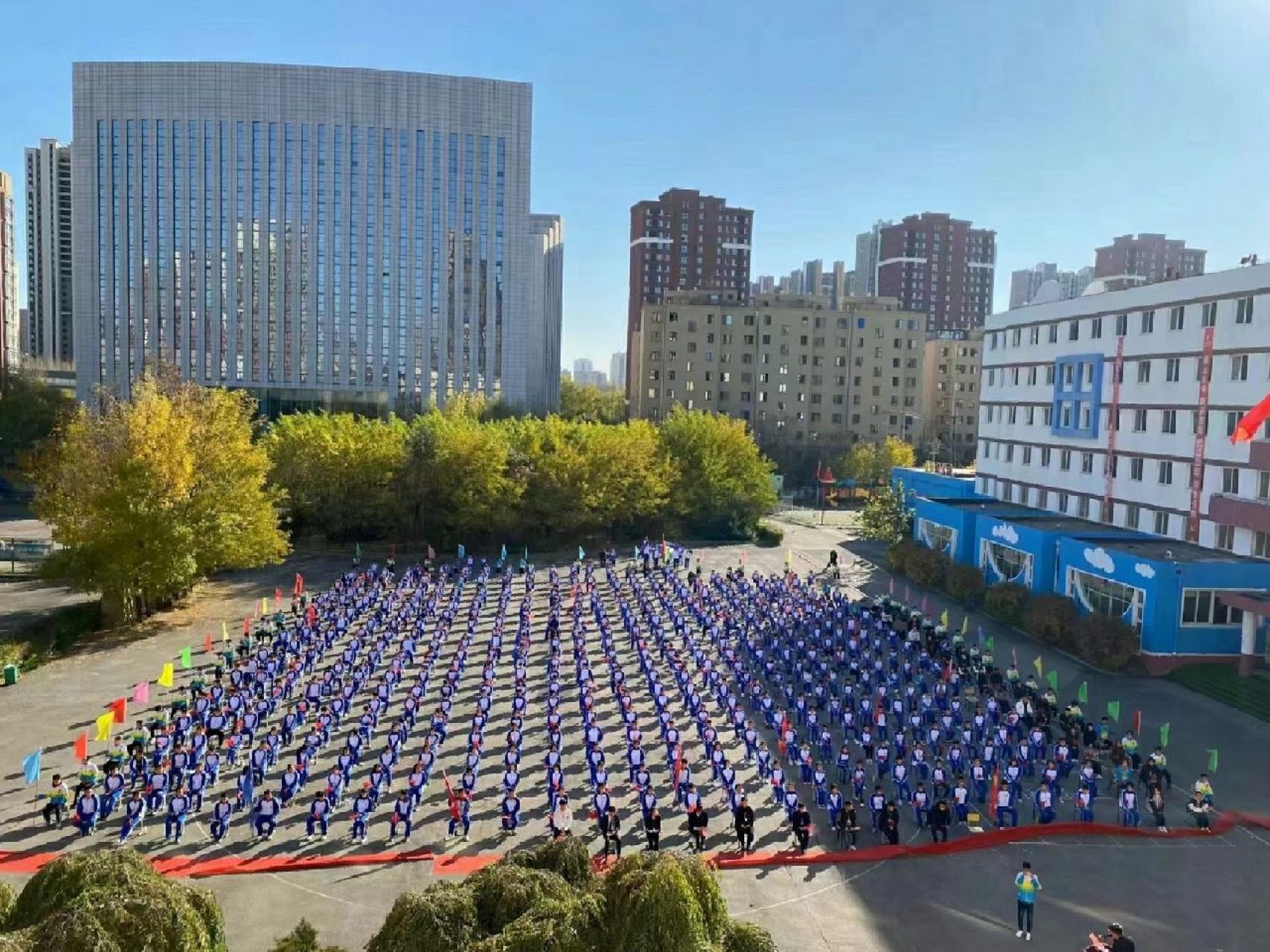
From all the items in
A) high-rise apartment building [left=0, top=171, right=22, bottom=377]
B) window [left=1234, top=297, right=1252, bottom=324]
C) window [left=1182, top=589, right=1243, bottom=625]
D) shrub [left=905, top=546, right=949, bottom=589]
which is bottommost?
shrub [left=905, top=546, right=949, bottom=589]

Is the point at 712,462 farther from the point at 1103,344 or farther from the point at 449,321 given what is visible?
the point at 449,321

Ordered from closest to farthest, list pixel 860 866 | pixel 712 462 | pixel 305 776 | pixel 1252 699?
pixel 860 866 → pixel 305 776 → pixel 1252 699 → pixel 712 462

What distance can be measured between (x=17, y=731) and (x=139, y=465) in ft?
29.1

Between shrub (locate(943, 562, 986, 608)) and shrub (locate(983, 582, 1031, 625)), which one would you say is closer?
shrub (locate(983, 582, 1031, 625))

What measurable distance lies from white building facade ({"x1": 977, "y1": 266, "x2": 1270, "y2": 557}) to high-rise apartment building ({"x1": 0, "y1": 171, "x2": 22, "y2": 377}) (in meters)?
69.9

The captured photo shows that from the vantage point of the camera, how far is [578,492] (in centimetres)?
3928

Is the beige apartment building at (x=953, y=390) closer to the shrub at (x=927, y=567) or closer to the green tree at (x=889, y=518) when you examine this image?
the green tree at (x=889, y=518)

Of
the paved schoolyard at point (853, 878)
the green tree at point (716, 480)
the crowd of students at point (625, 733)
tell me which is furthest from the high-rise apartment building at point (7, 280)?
the paved schoolyard at point (853, 878)

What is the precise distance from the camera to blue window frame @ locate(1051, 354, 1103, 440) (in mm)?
31766

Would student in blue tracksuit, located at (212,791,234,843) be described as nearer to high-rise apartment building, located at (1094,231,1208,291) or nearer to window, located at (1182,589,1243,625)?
window, located at (1182,589,1243,625)

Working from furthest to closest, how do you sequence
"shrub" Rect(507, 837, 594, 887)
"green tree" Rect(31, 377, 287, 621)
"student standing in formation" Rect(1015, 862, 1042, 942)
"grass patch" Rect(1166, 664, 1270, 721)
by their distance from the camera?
1. "green tree" Rect(31, 377, 287, 621)
2. "grass patch" Rect(1166, 664, 1270, 721)
3. "student standing in formation" Rect(1015, 862, 1042, 942)
4. "shrub" Rect(507, 837, 594, 887)

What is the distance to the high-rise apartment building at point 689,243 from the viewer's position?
9662 cm

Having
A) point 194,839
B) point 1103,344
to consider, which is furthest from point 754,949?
point 1103,344

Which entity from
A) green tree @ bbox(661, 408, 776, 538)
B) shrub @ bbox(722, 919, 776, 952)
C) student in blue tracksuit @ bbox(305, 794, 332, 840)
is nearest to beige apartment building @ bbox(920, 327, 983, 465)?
green tree @ bbox(661, 408, 776, 538)
